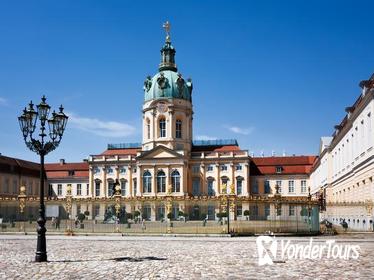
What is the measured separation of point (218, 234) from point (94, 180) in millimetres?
60240

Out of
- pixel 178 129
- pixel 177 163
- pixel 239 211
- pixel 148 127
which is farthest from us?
pixel 148 127

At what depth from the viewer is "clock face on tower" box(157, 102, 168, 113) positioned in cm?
8688

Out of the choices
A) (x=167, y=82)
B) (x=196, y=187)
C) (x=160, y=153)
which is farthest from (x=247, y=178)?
(x=167, y=82)

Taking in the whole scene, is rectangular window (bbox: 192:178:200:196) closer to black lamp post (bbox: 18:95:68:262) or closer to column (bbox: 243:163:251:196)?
column (bbox: 243:163:251:196)

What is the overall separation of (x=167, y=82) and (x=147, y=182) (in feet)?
56.8

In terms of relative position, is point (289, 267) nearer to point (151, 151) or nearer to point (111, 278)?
point (111, 278)

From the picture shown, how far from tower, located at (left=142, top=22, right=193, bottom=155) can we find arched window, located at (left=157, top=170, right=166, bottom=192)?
478 centimetres

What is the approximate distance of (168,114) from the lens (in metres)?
86.8

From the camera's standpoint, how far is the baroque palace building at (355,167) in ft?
122

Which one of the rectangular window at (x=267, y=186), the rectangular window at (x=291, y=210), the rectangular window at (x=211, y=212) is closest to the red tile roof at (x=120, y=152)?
the rectangular window at (x=267, y=186)

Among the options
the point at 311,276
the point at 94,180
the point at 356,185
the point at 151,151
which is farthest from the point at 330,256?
the point at 94,180

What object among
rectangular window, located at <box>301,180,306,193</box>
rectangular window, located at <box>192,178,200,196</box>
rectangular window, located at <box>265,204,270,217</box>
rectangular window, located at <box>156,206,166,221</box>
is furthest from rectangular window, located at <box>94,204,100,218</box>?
rectangular window, located at <box>301,180,306,193</box>

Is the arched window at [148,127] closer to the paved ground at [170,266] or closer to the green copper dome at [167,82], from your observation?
the green copper dome at [167,82]

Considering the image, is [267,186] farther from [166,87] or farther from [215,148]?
[166,87]
